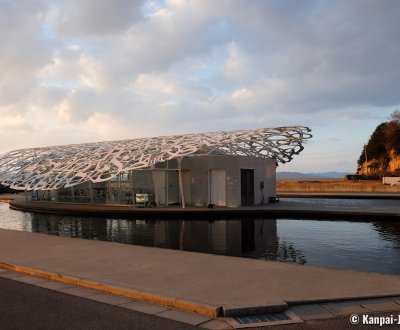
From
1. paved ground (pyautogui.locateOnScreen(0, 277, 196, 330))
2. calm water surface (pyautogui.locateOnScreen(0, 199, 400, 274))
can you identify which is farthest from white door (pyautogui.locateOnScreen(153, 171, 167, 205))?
paved ground (pyautogui.locateOnScreen(0, 277, 196, 330))

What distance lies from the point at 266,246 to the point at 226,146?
13524 millimetres

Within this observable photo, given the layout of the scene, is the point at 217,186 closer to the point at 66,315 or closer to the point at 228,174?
the point at 228,174

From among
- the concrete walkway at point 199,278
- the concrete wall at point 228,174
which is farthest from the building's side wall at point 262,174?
the concrete walkway at point 199,278

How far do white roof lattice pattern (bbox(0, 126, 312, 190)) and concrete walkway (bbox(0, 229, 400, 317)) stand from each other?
38.8 feet

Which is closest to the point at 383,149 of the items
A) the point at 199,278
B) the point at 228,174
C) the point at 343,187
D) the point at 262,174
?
the point at 343,187

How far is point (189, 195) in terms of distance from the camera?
25.6 meters

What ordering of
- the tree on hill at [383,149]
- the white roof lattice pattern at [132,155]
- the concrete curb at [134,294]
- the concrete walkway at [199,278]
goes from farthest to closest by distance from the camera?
the tree on hill at [383,149] < the white roof lattice pattern at [132,155] < the concrete walkway at [199,278] < the concrete curb at [134,294]

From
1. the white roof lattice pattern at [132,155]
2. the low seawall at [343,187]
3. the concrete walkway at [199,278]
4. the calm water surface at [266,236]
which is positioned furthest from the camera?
the low seawall at [343,187]

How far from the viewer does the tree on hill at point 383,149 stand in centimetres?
7369

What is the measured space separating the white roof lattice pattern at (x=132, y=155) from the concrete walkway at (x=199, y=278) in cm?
1182

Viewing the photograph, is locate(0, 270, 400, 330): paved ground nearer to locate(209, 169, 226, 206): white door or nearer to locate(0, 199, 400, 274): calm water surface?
locate(0, 199, 400, 274): calm water surface

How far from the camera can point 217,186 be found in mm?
24688

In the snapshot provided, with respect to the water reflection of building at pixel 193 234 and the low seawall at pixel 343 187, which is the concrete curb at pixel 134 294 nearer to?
the water reflection of building at pixel 193 234

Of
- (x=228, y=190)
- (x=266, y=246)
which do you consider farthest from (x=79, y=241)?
(x=228, y=190)
